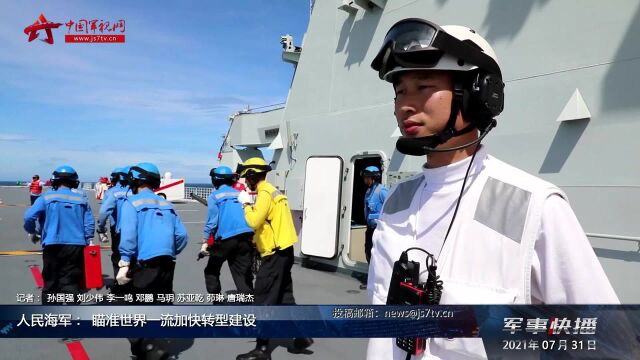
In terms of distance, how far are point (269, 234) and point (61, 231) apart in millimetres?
2686

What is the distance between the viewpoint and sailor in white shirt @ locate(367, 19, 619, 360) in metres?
1.01

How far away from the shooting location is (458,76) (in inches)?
46.8

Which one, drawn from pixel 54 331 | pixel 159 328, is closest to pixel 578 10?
pixel 159 328

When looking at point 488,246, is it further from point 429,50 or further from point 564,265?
point 429,50

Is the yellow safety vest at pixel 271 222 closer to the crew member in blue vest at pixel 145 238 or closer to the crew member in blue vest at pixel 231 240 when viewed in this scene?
the crew member in blue vest at pixel 145 238

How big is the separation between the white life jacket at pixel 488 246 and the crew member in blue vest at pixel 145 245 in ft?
9.40

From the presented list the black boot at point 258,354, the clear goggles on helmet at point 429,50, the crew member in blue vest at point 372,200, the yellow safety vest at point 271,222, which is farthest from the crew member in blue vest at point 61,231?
the clear goggles on helmet at point 429,50

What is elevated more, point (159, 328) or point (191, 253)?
point (159, 328)

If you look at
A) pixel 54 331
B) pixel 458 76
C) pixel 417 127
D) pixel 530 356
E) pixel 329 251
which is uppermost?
pixel 458 76

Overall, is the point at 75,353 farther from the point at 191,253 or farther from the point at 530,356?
the point at 191,253

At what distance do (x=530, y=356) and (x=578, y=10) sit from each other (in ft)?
13.2

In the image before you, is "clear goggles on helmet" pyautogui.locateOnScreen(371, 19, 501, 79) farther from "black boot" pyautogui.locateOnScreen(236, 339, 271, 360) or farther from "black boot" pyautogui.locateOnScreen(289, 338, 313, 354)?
"black boot" pyautogui.locateOnScreen(289, 338, 313, 354)

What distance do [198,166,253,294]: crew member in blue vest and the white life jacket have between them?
12.9ft

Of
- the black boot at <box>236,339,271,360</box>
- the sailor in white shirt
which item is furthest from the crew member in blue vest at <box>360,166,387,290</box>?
→ the sailor in white shirt
